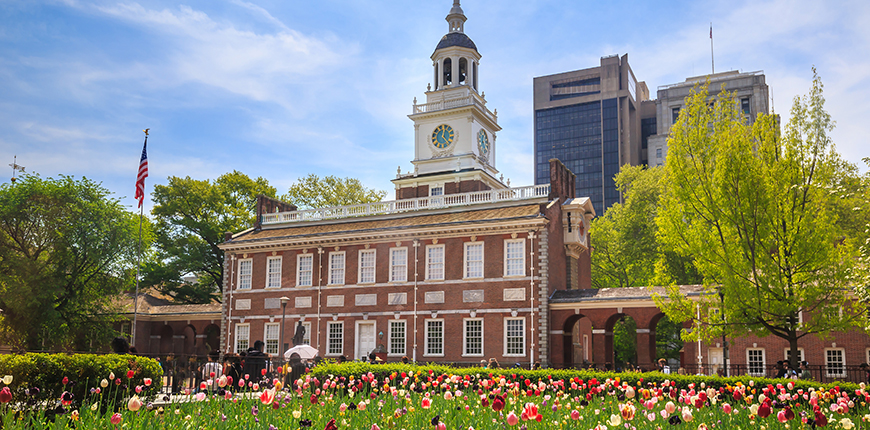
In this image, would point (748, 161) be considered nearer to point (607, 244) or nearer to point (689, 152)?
point (689, 152)

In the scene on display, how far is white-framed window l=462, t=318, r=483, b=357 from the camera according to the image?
36.6 meters

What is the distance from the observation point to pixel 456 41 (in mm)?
51531

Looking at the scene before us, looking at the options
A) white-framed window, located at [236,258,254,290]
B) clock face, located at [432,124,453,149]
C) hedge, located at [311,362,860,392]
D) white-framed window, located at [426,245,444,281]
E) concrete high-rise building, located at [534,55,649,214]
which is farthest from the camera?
concrete high-rise building, located at [534,55,649,214]

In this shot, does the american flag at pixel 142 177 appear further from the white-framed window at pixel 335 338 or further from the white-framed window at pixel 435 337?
the white-framed window at pixel 435 337

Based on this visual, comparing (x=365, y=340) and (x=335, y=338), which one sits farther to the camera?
(x=335, y=338)

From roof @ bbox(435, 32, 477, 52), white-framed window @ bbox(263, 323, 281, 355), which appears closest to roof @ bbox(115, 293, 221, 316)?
white-framed window @ bbox(263, 323, 281, 355)

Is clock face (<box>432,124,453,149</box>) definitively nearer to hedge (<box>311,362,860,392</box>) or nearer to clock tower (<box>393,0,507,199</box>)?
clock tower (<box>393,0,507,199</box>)

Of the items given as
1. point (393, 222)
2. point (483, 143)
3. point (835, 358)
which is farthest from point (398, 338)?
point (835, 358)

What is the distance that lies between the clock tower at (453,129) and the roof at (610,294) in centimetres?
1389

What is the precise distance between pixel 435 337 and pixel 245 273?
1396 centimetres

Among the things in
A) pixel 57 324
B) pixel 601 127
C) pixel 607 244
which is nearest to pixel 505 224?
pixel 607 244

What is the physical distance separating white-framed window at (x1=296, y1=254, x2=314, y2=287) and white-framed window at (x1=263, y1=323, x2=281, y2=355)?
9.43ft

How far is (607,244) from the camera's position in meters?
53.4

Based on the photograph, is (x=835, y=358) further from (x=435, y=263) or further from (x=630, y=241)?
(x=630, y=241)
